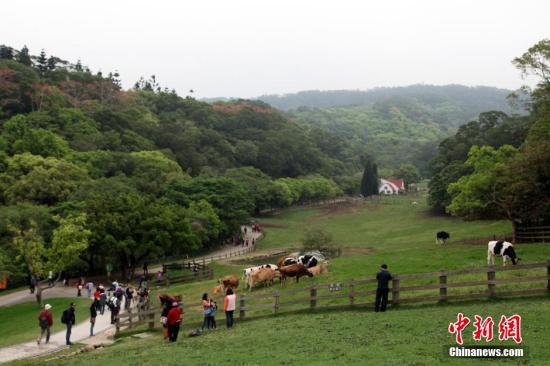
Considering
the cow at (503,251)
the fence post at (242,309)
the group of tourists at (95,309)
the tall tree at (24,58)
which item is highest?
the tall tree at (24,58)

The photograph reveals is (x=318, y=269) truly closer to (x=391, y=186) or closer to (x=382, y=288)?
(x=382, y=288)

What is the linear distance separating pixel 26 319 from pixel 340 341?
25.6 metres

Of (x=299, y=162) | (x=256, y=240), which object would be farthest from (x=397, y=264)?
(x=299, y=162)

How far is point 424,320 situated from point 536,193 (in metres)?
21.6

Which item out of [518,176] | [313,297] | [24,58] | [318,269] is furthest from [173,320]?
[24,58]

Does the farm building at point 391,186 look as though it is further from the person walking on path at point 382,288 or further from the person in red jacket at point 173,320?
the person in red jacket at point 173,320

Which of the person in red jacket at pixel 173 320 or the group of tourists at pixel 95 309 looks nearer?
the person in red jacket at pixel 173 320

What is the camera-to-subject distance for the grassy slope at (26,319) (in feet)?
89.1

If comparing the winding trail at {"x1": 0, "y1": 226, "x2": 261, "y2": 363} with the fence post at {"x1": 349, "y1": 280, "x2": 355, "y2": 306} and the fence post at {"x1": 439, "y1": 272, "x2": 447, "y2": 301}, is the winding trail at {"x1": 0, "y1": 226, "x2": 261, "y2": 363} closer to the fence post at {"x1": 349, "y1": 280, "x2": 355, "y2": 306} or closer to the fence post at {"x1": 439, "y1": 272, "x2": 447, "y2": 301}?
the fence post at {"x1": 349, "y1": 280, "x2": 355, "y2": 306}

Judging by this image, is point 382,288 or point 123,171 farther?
point 123,171

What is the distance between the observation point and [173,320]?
1886 centimetres

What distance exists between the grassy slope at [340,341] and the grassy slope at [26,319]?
9.43m

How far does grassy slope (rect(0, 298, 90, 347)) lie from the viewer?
2716 centimetres

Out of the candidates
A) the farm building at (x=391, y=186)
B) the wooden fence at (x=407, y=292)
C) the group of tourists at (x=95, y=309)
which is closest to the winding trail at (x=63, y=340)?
the group of tourists at (x=95, y=309)
